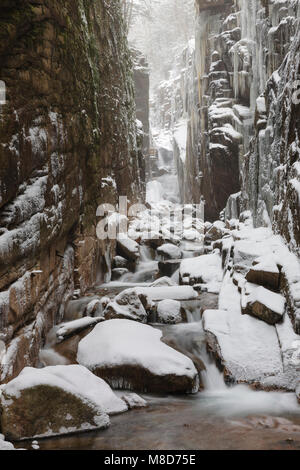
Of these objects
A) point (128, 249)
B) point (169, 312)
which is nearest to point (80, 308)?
point (169, 312)

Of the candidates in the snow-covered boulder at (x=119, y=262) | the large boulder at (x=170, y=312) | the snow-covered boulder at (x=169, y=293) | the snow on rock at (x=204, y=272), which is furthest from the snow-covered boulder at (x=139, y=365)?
the snow-covered boulder at (x=119, y=262)

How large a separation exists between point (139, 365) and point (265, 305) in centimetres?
226

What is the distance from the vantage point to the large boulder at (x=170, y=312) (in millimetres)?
6484

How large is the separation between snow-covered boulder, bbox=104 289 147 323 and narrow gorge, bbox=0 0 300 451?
0.03 meters

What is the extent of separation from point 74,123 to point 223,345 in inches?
201

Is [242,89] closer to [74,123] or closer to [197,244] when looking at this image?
[197,244]

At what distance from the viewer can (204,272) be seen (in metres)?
8.96

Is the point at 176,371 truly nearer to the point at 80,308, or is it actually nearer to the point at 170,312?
the point at 170,312

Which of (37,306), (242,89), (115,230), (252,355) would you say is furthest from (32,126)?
(242,89)

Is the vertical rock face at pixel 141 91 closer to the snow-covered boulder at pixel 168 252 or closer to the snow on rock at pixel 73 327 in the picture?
the snow-covered boulder at pixel 168 252

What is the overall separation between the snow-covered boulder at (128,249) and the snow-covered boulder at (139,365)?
5634 millimetres

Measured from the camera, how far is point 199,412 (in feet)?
13.0
